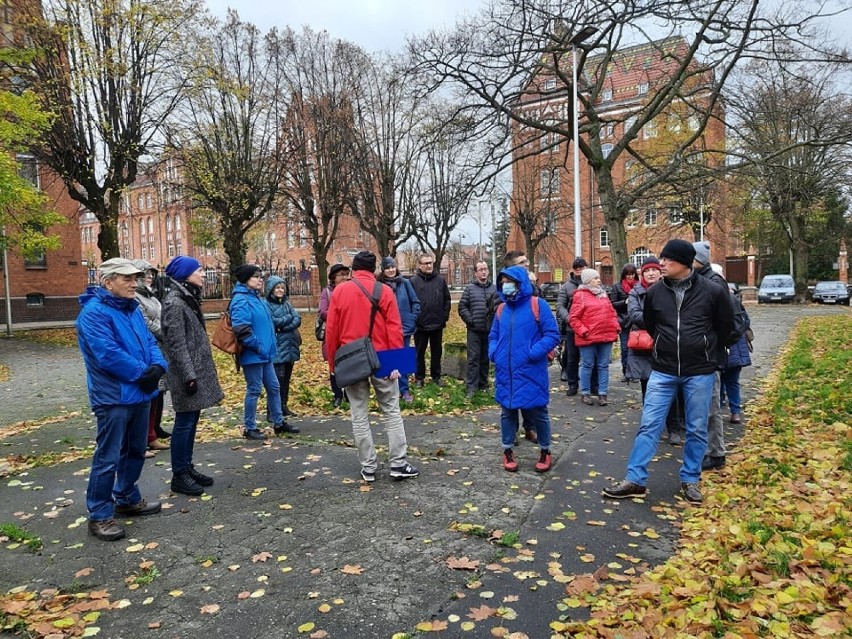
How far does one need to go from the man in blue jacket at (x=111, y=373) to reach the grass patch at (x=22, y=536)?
13.5 inches

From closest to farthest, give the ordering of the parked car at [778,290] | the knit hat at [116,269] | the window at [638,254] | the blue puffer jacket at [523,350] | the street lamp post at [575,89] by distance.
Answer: the knit hat at [116,269] < the blue puffer jacket at [523,350] < the street lamp post at [575,89] < the parked car at [778,290] < the window at [638,254]

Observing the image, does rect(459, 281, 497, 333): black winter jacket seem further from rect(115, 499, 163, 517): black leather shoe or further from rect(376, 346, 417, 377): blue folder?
rect(115, 499, 163, 517): black leather shoe

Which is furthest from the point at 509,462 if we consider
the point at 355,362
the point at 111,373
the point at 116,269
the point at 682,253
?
the point at 116,269

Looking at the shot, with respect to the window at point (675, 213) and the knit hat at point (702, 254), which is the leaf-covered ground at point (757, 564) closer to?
the knit hat at point (702, 254)

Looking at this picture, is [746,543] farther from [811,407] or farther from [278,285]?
[278,285]

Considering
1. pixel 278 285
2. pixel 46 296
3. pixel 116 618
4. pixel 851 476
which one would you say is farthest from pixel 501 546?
pixel 46 296

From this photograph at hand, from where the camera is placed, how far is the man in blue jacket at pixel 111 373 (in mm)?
4117

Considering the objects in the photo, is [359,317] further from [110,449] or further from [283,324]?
[283,324]

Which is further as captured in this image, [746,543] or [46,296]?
[46,296]

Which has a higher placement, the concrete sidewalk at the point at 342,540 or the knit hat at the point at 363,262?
the knit hat at the point at 363,262

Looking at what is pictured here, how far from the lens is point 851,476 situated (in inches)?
196

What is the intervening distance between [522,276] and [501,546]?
2.48m

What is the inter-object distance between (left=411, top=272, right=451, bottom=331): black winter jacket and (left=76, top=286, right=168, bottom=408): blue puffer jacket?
5.40 meters

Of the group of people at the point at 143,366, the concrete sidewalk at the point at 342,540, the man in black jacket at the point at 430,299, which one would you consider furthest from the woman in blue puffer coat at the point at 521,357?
the man in black jacket at the point at 430,299
